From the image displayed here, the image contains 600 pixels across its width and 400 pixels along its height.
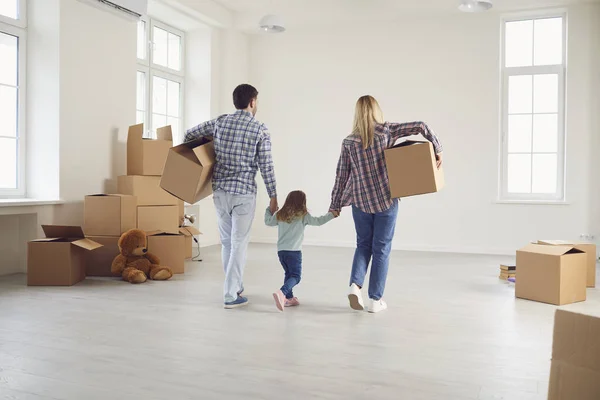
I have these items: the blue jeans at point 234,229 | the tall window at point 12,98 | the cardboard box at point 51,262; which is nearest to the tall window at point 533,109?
the blue jeans at point 234,229

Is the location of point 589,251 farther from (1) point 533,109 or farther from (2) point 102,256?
(2) point 102,256

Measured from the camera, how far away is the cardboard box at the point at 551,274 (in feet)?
11.8

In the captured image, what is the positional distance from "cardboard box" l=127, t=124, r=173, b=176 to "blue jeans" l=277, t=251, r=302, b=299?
203cm

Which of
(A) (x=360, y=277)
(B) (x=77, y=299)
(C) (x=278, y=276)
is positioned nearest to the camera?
(A) (x=360, y=277)

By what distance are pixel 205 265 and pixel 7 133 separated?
6.31 feet

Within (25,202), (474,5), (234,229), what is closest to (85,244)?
(25,202)

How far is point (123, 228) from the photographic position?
4.51 m

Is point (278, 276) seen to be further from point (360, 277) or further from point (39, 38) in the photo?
point (39, 38)

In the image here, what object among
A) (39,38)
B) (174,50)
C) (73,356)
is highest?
(174,50)

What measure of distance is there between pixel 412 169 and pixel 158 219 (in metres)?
2.49

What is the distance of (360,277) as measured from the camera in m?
3.32

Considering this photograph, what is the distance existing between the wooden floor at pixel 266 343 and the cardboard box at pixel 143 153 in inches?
46.1

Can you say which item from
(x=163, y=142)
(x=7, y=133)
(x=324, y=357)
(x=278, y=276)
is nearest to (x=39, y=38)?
(x=7, y=133)

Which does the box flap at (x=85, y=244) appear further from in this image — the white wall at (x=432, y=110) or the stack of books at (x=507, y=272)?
the white wall at (x=432, y=110)
